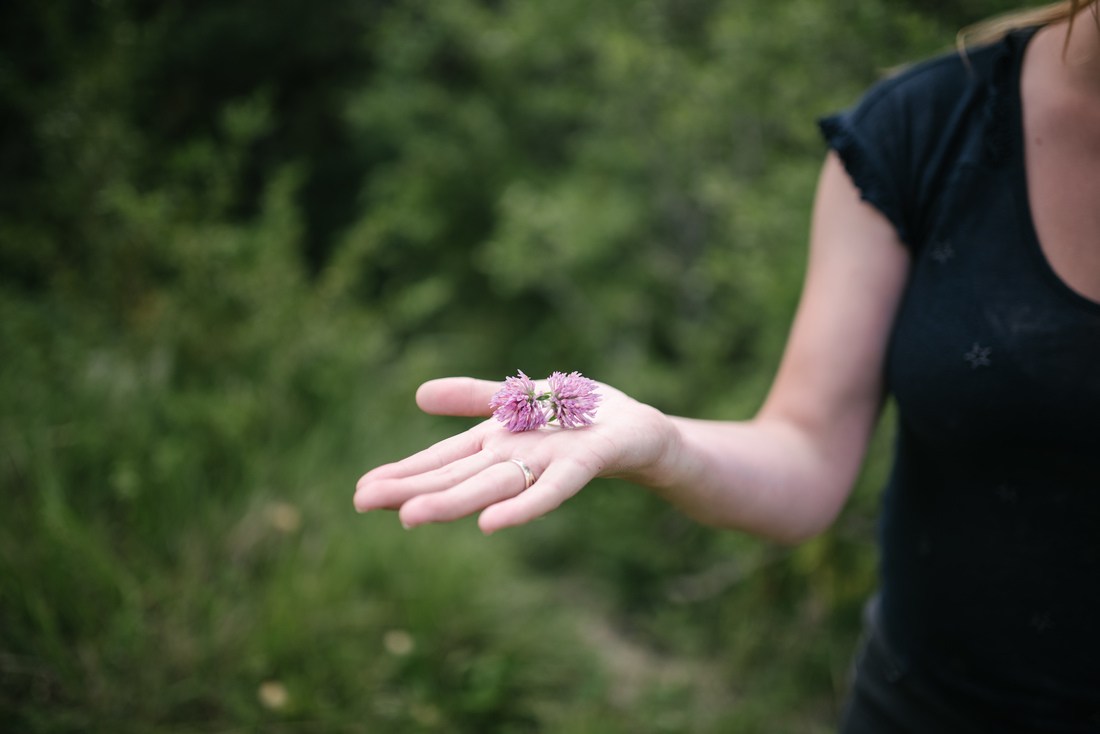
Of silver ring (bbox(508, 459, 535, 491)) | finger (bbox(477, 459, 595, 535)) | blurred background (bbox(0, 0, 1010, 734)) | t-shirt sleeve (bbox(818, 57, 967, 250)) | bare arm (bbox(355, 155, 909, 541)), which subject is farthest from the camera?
blurred background (bbox(0, 0, 1010, 734))

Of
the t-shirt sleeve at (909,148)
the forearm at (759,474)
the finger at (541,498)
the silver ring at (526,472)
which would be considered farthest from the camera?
the t-shirt sleeve at (909,148)

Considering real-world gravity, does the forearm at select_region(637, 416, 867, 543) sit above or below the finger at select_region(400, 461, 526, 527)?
above

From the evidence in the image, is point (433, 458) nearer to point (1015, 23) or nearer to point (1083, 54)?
point (1083, 54)

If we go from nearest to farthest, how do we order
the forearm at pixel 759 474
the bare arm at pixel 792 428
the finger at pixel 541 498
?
the finger at pixel 541 498 → the bare arm at pixel 792 428 → the forearm at pixel 759 474

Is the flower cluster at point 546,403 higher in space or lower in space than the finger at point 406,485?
higher

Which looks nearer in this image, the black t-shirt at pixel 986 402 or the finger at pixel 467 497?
the finger at pixel 467 497

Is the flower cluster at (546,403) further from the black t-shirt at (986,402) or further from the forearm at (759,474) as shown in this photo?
the black t-shirt at (986,402)

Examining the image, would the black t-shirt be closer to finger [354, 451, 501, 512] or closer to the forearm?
the forearm

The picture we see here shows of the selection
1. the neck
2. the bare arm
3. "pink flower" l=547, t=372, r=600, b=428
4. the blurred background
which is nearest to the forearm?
the bare arm

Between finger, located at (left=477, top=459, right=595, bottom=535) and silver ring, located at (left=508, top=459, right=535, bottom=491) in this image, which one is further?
silver ring, located at (left=508, top=459, right=535, bottom=491)

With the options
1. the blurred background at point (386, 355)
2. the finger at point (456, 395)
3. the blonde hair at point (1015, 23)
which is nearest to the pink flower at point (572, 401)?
the finger at point (456, 395)
